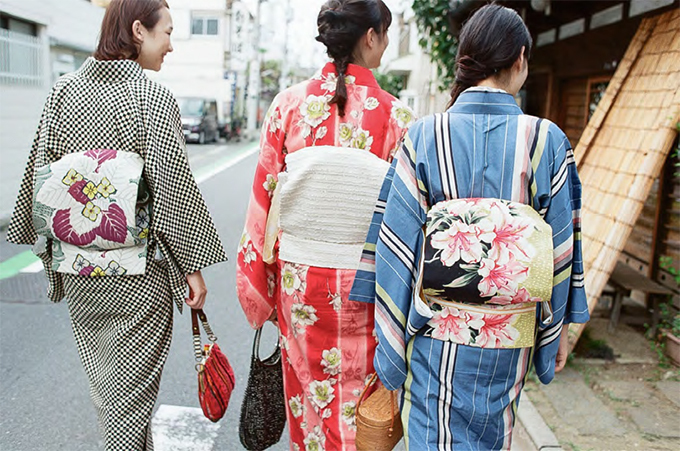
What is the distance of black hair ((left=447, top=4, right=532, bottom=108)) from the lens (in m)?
1.95

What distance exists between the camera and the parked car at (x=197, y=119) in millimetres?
23797

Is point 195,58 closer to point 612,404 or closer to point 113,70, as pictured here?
point 612,404

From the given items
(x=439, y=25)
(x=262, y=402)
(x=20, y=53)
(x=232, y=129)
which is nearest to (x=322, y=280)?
(x=262, y=402)

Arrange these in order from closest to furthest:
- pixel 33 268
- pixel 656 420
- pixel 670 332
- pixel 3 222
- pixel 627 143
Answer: pixel 656 420 → pixel 627 143 → pixel 670 332 → pixel 33 268 → pixel 3 222

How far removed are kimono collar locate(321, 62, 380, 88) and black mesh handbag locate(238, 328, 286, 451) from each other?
112 centimetres

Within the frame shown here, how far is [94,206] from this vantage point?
2.20 m

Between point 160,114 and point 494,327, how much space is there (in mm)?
1412

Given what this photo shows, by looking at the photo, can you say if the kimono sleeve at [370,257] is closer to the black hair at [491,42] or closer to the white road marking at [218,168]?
the black hair at [491,42]

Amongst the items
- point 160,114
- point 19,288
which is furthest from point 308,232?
point 19,288

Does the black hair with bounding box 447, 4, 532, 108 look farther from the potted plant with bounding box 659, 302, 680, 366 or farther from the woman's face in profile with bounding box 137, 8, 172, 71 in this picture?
the potted plant with bounding box 659, 302, 680, 366

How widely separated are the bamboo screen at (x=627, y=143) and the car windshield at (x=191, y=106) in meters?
21.3

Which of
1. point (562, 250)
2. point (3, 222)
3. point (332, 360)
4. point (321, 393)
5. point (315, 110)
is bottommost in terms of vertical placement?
point (3, 222)

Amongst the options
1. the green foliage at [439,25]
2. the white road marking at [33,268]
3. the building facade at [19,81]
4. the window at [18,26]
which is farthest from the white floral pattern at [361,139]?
the window at [18,26]

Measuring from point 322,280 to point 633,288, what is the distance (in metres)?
3.43
